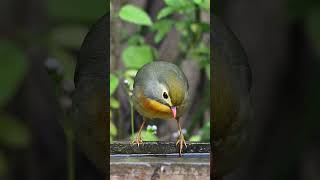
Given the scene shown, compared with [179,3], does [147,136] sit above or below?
below

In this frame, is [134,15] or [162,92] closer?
[162,92]

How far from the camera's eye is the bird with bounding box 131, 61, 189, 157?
0.43 m

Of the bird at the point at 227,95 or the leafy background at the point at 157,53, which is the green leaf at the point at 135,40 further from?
the bird at the point at 227,95

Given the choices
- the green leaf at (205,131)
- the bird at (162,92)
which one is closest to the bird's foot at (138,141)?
the bird at (162,92)

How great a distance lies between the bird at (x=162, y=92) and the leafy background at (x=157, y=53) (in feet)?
0.08

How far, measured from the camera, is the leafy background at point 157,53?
1.64 feet

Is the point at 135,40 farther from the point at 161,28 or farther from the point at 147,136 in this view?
the point at 147,136

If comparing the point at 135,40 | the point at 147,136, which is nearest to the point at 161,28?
the point at 135,40

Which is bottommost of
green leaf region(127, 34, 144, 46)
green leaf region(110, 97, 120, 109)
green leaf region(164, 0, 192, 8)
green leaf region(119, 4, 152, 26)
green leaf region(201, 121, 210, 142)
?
green leaf region(201, 121, 210, 142)

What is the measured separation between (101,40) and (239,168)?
143mm

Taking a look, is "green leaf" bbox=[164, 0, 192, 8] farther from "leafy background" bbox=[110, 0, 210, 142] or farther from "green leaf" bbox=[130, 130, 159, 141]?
"green leaf" bbox=[130, 130, 159, 141]

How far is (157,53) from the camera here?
519 millimetres

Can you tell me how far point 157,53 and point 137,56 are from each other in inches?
0.7

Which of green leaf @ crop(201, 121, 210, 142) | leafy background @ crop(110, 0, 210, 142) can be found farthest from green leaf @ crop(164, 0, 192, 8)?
green leaf @ crop(201, 121, 210, 142)
